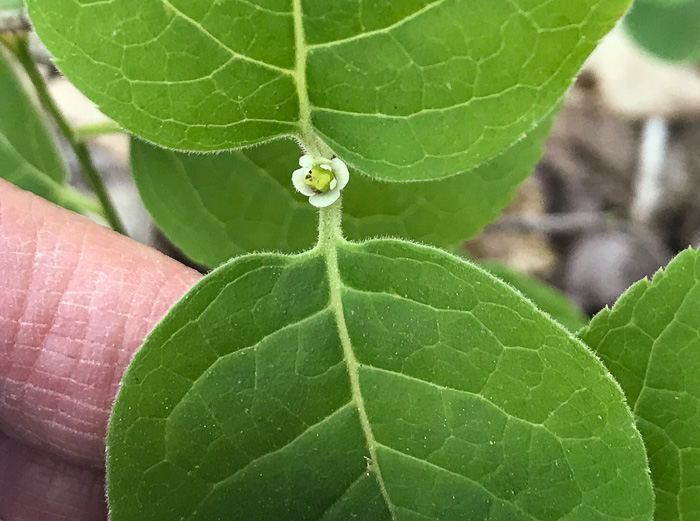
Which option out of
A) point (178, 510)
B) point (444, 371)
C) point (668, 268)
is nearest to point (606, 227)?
point (668, 268)

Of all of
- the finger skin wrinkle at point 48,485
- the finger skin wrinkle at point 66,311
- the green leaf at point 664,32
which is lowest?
the finger skin wrinkle at point 48,485

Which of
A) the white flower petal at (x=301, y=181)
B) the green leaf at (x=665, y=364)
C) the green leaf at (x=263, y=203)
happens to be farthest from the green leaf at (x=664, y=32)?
the white flower petal at (x=301, y=181)

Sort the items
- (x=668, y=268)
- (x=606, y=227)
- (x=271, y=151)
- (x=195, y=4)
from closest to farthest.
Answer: (x=195, y=4)
(x=668, y=268)
(x=271, y=151)
(x=606, y=227)

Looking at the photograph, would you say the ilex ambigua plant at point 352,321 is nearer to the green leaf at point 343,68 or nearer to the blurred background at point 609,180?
the green leaf at point 343,68

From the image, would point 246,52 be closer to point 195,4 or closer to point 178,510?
point 195,4

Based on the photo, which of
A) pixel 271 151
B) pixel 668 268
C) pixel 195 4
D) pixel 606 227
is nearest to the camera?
pixel 195 4

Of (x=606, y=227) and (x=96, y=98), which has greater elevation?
(x=606, y=227)
